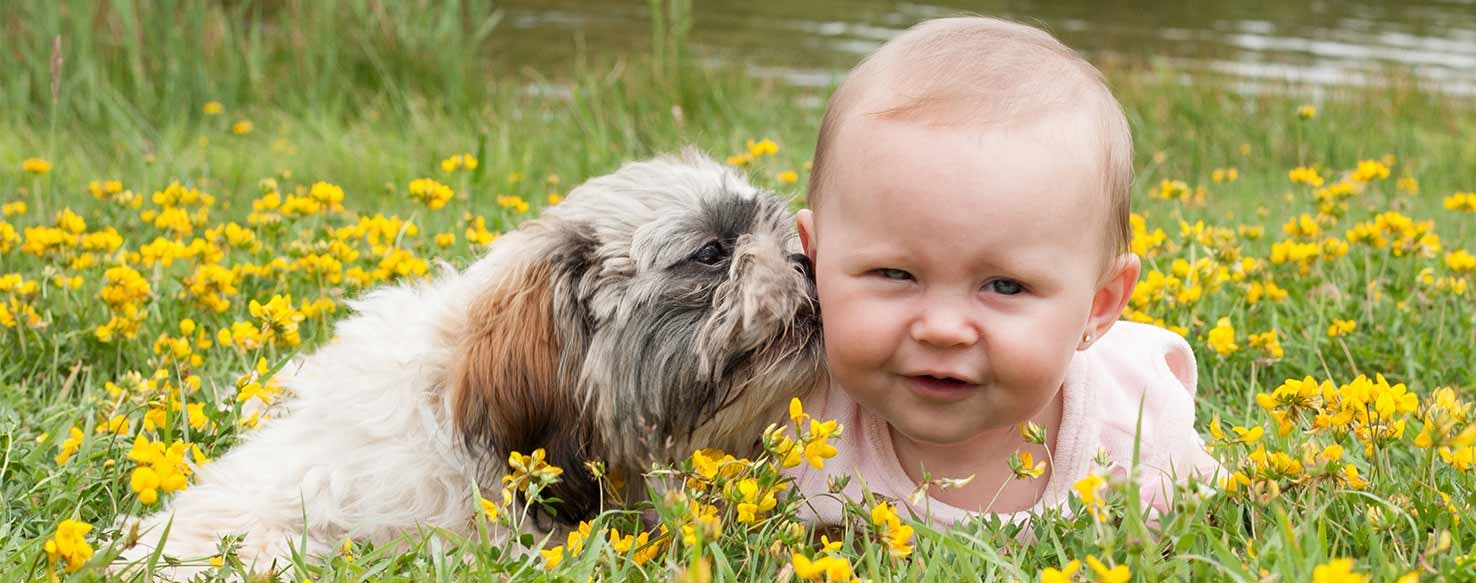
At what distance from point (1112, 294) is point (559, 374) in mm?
1121

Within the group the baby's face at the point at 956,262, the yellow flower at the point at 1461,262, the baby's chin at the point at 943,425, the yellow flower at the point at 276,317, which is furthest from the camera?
the yellow flower at the point at 1461,262

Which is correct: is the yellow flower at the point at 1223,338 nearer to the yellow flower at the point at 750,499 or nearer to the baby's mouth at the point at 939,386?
the baby's mouth at the point at 939,386

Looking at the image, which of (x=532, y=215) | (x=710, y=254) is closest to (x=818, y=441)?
(x=710, y=254)

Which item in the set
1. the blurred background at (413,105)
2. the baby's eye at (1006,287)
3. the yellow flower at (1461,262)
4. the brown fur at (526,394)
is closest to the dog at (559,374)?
the brown fur at (526,394)

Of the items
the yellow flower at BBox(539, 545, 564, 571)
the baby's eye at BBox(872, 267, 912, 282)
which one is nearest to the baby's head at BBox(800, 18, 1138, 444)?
the baby's eye at BBox(872, 267, 912, 282)

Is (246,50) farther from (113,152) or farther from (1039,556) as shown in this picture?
(1039,556)

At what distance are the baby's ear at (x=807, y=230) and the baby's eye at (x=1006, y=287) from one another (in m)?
0.43

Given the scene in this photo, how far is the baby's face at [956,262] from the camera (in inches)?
97.6

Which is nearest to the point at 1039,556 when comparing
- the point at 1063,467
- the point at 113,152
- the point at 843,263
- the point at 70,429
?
the point at 1063,467

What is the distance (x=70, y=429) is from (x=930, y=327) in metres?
2.09

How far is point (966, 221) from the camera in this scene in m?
2.47

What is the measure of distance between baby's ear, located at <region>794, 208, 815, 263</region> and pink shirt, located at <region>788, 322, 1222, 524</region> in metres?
0.30

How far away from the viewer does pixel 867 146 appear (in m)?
2.57

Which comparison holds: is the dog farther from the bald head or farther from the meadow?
the bald head
